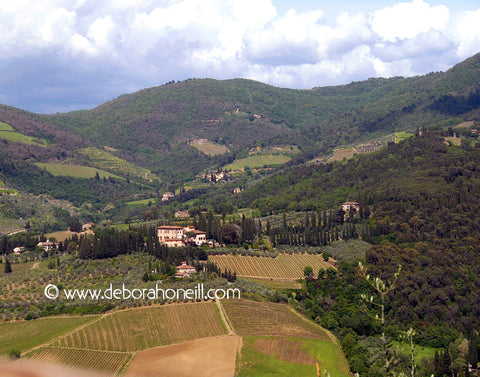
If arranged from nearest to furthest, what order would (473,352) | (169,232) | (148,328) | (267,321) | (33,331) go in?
1. (473,352)
2. (33,331)
3. (148,328)
4. (267,321)
5. (169,232)

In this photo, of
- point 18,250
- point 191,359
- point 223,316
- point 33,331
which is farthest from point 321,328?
point 18,250

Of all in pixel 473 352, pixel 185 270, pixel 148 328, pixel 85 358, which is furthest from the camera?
pixel 185 270

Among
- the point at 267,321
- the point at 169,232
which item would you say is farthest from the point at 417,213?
the point at 267,321

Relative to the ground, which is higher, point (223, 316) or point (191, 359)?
point (223, 316)

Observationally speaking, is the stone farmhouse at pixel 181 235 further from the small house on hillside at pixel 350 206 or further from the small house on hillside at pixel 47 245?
the small house on hillside at pixel 350 206

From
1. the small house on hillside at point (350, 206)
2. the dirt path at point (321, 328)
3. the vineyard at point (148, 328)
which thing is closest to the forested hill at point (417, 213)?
the small house on hillside at point (350, 206)

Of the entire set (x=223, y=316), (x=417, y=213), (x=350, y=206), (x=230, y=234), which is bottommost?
(x=223, y=316)

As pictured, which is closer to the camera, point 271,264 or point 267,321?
point 267,321

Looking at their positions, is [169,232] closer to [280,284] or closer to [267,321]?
[280,284]
